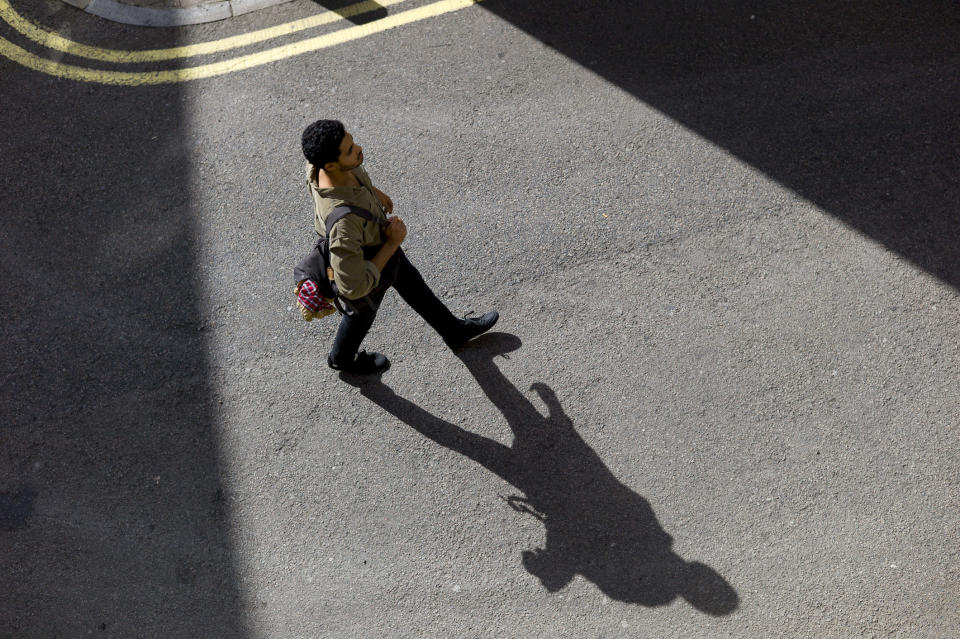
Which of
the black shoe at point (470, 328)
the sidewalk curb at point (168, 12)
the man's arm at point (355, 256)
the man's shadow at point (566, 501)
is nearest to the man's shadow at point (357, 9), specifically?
the sidewalk curb at point (168, 12)

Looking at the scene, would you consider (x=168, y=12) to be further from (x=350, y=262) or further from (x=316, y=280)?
(x=350, y=262)

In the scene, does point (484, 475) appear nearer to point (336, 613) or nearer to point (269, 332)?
point (336, 613)

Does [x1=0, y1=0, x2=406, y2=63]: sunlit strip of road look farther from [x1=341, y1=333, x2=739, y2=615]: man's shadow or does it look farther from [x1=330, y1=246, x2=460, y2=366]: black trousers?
[x1=341, y1=333, x2=739, y2=615]: man's shadow

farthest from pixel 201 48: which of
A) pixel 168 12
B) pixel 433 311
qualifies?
pixel 433 311

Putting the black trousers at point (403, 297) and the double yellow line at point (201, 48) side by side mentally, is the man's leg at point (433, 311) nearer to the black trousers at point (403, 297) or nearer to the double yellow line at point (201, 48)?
the black trousers at point (403, 297)

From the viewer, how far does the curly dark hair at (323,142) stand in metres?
3.20

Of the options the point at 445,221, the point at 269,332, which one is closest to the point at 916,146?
the point at 445,221

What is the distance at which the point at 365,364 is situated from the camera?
4688 mm

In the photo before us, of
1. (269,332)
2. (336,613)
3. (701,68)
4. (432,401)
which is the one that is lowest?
(336,613)

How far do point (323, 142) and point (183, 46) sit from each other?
371cm

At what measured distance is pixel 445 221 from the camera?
17.3 feet

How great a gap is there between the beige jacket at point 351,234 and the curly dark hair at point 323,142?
0.21 meters

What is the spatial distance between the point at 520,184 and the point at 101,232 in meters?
3.06

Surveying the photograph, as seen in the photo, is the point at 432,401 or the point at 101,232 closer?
the point at 432,401
